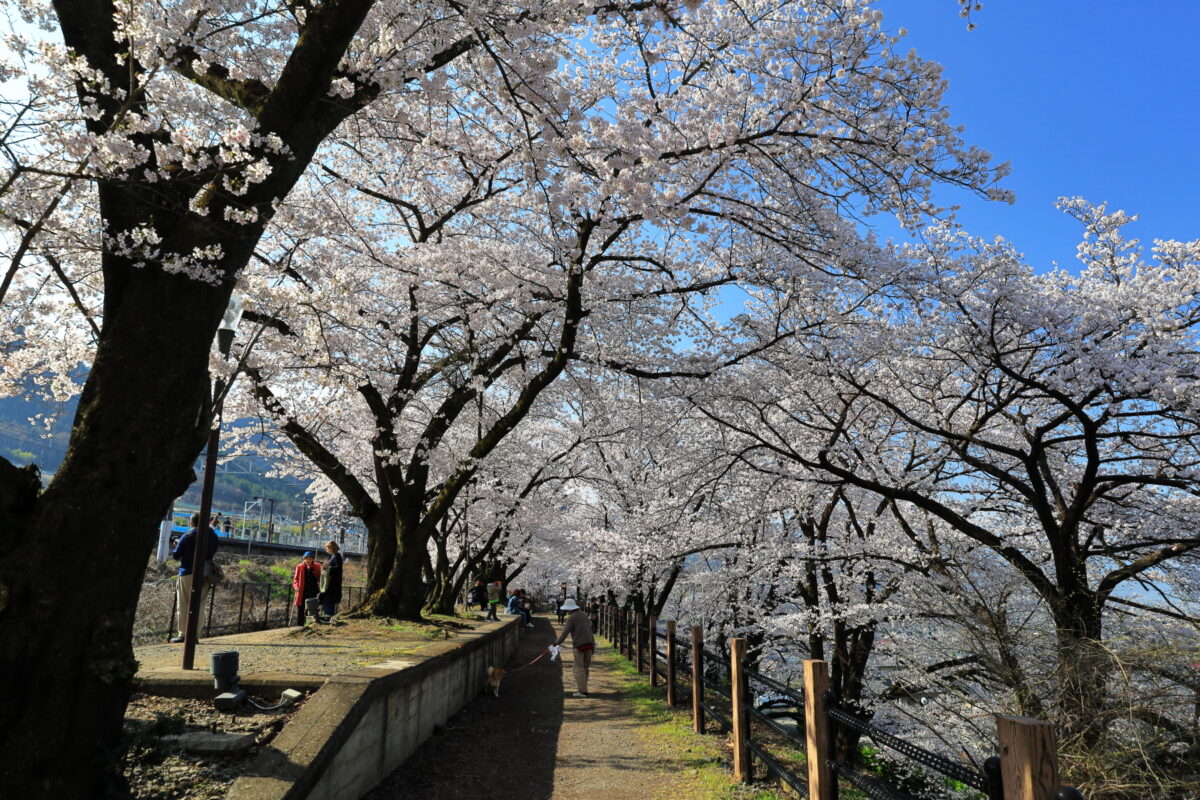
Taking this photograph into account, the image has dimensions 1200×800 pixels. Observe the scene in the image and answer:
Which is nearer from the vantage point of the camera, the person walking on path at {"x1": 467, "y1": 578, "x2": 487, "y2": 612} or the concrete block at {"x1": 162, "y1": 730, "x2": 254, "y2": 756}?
the concrete block at {"x1": 162, "y1": 730, "x2": 254, "y2": 756}

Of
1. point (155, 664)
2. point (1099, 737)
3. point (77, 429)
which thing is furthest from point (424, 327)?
point (1099, 737)

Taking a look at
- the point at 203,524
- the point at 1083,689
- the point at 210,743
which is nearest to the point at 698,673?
the point at 1083,689

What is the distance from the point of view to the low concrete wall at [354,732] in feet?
12.0

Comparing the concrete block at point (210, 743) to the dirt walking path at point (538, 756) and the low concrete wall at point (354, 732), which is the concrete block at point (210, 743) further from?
the dirt walking path at point (538, 756)

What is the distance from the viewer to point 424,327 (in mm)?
13234

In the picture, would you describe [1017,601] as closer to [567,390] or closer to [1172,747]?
[1172,747]

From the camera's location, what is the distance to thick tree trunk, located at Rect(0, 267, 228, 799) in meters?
3.06

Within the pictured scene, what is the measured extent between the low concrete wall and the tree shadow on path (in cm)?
18

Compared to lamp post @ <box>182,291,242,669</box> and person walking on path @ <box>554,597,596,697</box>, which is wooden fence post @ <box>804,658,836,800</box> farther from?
person walking on path @ <box>554,597,596,697</box>

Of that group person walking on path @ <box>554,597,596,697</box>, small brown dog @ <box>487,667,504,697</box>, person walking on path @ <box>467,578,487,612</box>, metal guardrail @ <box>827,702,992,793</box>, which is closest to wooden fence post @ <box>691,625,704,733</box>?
person walking on path @ <box>554,597,596,697</box>

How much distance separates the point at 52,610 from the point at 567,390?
12834mm

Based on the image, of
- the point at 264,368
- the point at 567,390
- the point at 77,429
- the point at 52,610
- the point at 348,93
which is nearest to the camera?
the point at 52,610

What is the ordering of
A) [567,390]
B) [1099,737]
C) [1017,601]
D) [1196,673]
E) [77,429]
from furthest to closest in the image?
[567,390] < [1017,601] < [1099,737] < [1196,673] < [77,429]

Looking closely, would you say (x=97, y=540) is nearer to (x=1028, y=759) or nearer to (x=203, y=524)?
(x=203, y=524)
